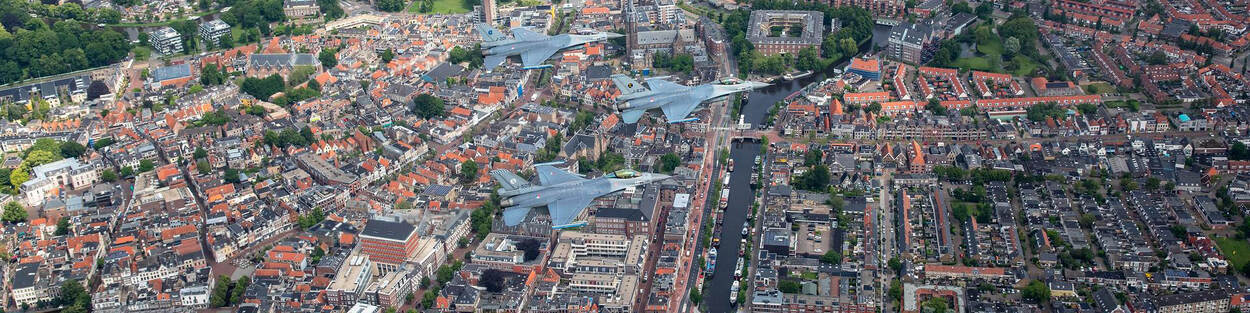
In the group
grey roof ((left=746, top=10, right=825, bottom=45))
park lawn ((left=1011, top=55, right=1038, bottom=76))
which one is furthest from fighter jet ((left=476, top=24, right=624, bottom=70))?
park lawn ((left=1011, top=55, right=1038, bottom=76))

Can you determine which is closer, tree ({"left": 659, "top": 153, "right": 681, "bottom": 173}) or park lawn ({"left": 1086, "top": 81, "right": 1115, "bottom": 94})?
tree ({"left": 659, "top": 153, "right": 681, "bottom": 173})

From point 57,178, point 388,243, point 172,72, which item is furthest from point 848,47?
point 57,178

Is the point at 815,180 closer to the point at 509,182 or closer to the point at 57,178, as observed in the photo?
the point at 509,182

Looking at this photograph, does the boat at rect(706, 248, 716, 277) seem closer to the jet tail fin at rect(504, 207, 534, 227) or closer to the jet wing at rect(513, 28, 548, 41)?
the jet tail fin at rect(504, 207, 534, 227)

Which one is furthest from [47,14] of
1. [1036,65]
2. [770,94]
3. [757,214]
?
[1036,65]

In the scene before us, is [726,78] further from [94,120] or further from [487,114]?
[94,120]

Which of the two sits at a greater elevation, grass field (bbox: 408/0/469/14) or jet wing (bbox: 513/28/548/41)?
jet wing (bbox: 513/28/548/41)

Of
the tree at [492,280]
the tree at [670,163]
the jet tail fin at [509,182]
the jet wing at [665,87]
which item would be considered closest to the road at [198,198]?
the tree at [492,280]
